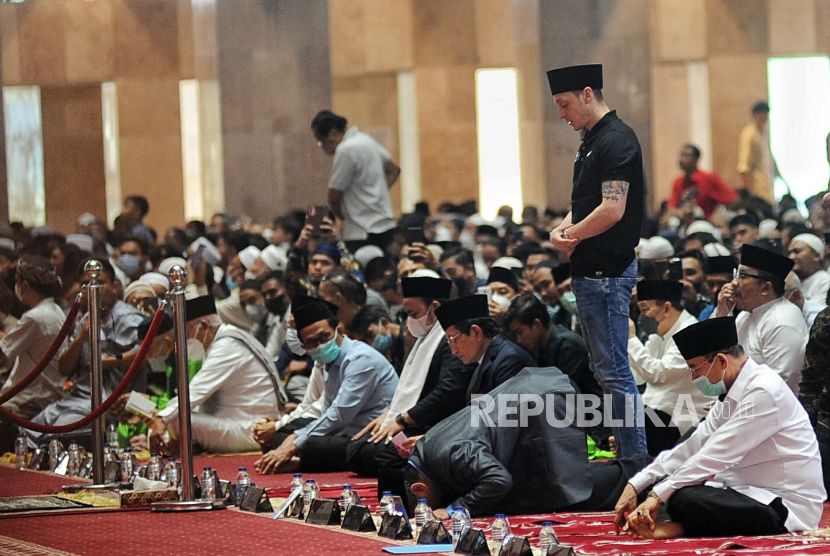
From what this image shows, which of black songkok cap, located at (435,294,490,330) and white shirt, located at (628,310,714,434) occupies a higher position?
black songkok cap, located at (435,294,490,330)

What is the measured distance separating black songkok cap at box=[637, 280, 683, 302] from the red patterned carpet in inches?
71.3

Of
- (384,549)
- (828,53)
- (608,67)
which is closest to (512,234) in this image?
(608,67)

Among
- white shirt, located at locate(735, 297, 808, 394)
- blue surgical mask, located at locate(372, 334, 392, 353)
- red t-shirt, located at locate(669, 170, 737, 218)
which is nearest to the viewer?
white shirt, located at locate(735, 297, 808, 394)

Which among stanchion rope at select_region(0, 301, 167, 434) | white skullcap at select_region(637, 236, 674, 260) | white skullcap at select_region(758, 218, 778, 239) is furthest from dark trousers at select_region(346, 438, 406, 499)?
white skullcap at select_region(758, 218, 778, 239)

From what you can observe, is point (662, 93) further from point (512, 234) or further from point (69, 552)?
point (69, 552)

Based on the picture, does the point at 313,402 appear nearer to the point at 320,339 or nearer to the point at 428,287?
the point at 320,339

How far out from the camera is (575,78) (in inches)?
287

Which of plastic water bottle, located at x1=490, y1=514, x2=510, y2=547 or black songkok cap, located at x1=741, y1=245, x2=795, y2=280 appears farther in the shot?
Answer: black songkok cap, located at x1=741, y1=245, x2=795, y2=280

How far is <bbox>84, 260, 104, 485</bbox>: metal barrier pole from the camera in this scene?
319 inches

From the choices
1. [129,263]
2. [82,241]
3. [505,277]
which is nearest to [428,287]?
[505,277]

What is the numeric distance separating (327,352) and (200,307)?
1361mm

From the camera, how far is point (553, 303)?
10.3 metres

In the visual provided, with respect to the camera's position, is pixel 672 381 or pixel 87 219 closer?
pixel 672 381

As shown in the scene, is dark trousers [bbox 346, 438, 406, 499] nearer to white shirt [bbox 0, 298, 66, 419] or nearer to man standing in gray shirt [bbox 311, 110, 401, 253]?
white shirt [bbox 0, 298, 66, 419]
